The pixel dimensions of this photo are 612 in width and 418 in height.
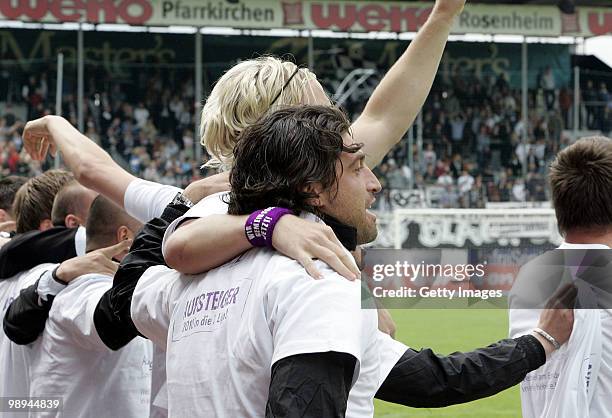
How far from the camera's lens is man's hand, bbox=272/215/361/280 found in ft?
5.45

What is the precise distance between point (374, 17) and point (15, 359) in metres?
28.7

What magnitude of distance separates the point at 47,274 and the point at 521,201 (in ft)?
78.5

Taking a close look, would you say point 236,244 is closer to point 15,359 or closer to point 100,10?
point 15,359

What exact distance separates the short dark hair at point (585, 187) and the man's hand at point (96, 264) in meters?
1.54

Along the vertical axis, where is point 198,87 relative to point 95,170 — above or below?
below

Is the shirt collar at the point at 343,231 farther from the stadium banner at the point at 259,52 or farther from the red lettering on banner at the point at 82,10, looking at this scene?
the red lettering on banner at the point at 82,10

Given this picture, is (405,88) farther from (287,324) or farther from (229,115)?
(287,324)

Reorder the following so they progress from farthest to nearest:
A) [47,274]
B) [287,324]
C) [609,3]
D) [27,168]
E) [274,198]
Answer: [609,3] → [27,168] → [47,274] → [274,198] → [287,324]

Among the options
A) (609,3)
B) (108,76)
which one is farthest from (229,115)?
(609,3)

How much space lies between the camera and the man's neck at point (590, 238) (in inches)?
96.4

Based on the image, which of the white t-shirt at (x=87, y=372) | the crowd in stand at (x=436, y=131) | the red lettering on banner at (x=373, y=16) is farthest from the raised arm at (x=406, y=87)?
the red lettering on banner at (x=373, y=16)

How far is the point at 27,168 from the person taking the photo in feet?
77.4

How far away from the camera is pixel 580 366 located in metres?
2.27

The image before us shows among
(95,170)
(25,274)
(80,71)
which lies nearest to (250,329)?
(95,170)
